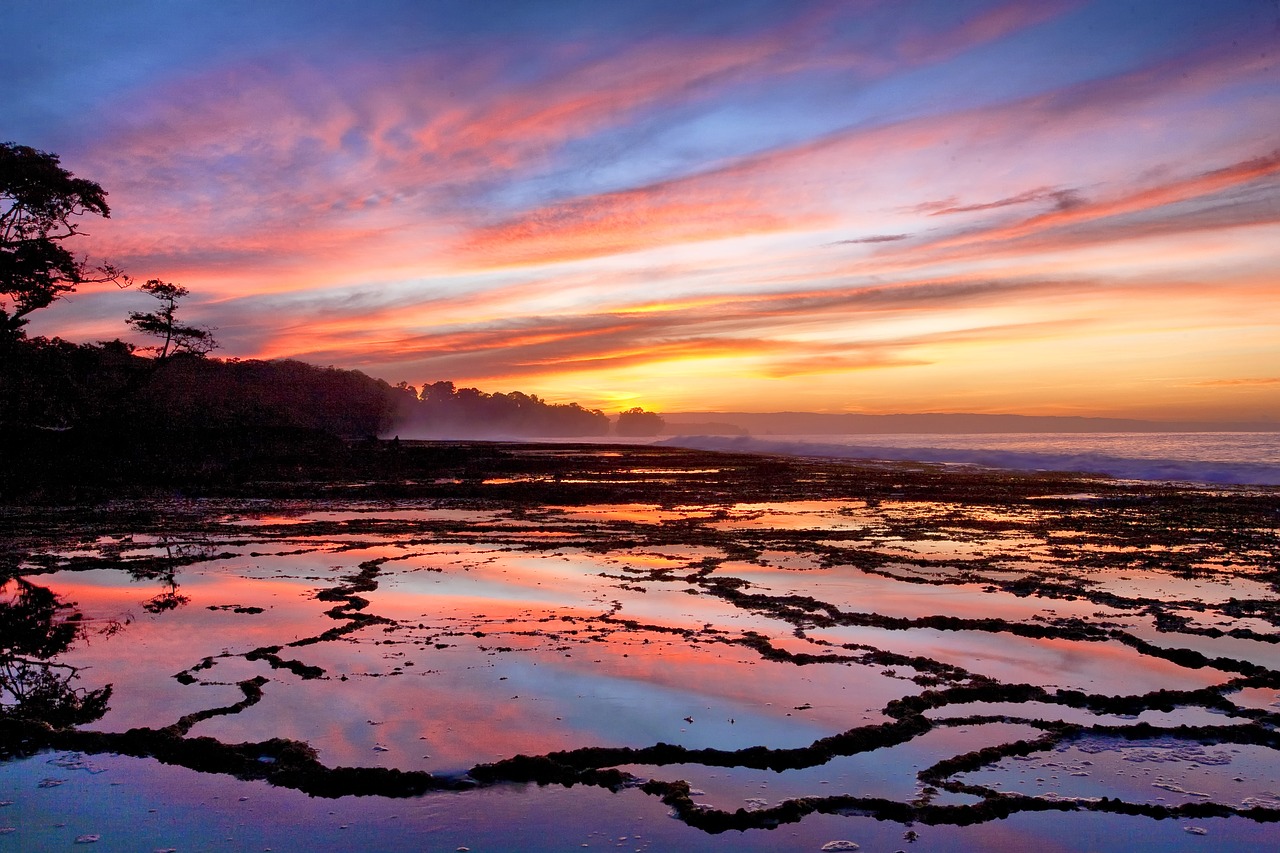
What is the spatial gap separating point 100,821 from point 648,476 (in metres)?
33.5

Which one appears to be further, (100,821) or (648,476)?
(648,476)

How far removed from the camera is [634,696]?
655 centimetres

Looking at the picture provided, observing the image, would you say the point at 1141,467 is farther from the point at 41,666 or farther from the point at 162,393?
the point at 162,393

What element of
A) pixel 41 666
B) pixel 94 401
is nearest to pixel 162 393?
pixel 94 401

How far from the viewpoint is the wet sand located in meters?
4.55

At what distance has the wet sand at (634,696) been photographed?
4.55 m

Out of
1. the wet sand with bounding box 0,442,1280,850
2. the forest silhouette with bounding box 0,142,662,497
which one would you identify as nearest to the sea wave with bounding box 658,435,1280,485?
the wet sand with bounding box 0,442,1280,850

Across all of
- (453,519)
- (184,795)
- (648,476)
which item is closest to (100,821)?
(184,795)

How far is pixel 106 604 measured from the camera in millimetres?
9688

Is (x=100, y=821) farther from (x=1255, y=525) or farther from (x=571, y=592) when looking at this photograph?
(x=1255, y=525)

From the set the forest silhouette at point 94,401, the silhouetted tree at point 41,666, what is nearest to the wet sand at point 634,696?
the silhouetted tree at point 41,666

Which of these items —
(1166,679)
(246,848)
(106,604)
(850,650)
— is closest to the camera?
(246,848)

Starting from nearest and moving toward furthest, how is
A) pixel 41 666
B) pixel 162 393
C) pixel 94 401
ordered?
pixel 41 666, pixel 94 401, pixel 162 393

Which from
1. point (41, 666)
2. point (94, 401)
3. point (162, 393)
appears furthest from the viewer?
point (162, 393)
